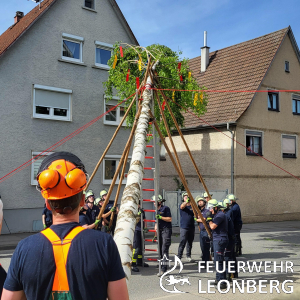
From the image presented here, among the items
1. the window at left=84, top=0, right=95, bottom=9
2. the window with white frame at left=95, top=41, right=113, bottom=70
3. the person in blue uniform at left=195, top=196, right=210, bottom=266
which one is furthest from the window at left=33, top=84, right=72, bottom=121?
the person in blue uniform at left=195, top=196, right=210, bottom=266

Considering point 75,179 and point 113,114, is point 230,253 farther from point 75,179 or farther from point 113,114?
point 113,114

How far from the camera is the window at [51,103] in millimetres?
16516

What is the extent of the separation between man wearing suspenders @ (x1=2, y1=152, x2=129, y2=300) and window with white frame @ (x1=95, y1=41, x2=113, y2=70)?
54.7 feet

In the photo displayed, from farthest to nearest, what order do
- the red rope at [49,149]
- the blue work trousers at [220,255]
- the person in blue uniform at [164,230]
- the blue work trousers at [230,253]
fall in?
the red rope at [49,149] < the person in blue uniform at [164,230] < the blue work trousers at [230,253] < the blue work trousers at [220,255]

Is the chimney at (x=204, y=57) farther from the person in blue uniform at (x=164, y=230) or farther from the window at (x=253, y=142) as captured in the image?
the person in blue uniform at (x=164, y=230)

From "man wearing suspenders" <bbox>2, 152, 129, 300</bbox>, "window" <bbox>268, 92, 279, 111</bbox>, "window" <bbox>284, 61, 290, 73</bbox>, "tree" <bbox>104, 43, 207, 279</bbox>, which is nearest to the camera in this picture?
"man wearing suspenders" <bbox>2, 152, 129, 300</bbox>

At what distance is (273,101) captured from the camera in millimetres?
23078

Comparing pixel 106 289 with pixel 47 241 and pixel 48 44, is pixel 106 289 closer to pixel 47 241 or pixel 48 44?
pixel 47 241

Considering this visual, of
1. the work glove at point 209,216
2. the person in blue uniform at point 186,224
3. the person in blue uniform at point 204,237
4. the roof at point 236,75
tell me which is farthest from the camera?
the roof at point 236,75

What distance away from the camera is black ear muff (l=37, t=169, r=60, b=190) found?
211 cm

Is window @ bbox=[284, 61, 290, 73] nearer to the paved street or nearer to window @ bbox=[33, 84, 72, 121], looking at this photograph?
the paved street

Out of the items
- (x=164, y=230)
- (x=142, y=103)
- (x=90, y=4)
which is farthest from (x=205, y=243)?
(x=90, y=4)

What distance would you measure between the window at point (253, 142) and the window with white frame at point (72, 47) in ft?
31.8

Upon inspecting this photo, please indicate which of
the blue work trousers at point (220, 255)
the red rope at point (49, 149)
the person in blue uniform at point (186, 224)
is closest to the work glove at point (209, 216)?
the blue work trousers at point (220, 255)
